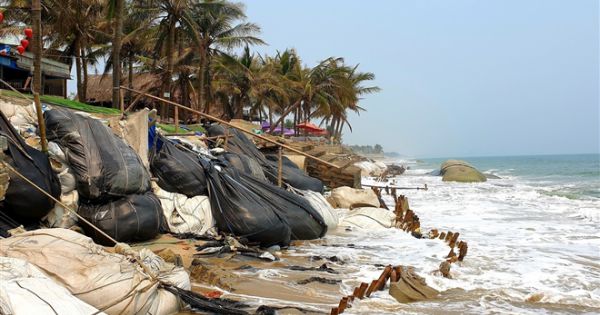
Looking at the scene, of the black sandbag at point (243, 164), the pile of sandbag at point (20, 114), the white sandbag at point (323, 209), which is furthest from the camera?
the black sandbag at point (243, 164)

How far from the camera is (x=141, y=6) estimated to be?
19.2 meters

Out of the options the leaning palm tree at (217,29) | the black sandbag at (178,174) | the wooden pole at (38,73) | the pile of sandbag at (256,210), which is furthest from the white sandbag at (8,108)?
the leaning palm tree at (217,29)

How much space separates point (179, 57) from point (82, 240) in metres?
21.6

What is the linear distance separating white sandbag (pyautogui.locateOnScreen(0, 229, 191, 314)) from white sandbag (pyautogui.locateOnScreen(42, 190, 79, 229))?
1.40 meters

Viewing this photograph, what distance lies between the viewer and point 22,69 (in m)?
16.4

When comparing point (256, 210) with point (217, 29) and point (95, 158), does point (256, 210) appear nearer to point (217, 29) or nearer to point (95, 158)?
point (95, 158)

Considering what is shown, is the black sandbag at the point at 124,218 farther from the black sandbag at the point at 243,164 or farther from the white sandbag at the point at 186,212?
the black sandbag at the point at 243,164

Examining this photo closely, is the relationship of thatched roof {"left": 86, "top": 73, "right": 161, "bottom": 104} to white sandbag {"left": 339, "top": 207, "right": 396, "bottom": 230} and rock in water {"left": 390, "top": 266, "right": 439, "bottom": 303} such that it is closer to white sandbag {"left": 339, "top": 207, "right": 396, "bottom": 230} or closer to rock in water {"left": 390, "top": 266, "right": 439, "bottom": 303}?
white sandbag {"left": 339, "top": 207, "right": 396, "bottom": 230}

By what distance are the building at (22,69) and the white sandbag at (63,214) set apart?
979cm

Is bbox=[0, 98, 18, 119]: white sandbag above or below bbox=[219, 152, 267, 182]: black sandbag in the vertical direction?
above

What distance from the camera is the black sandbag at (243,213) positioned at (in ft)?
19.6

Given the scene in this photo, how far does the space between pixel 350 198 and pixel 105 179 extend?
5.78m

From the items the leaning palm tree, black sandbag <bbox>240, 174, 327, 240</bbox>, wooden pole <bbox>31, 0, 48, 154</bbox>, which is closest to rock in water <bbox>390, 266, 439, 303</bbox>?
black sandbag <bbox>240, 174, 327, 240</bbox>

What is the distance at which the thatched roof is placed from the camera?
2648 centimetres
